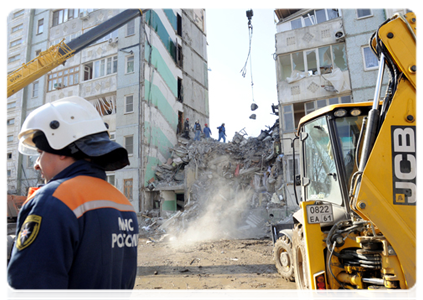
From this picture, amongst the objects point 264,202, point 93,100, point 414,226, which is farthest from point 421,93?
point 93,100

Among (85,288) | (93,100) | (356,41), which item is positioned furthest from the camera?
(93,100)

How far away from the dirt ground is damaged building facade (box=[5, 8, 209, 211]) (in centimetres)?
1046

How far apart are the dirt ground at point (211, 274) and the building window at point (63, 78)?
58.4 ft

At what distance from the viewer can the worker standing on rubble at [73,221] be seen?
1.28m

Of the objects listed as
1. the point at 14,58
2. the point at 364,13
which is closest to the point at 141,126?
the point at 364,13

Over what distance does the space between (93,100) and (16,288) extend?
952 inches

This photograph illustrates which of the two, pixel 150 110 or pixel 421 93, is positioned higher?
pixel 150 110

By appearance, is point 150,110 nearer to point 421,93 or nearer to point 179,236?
point 179,236

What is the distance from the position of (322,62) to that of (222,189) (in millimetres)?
9585

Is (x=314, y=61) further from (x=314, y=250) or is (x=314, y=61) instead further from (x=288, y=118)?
(x=314, y=250)

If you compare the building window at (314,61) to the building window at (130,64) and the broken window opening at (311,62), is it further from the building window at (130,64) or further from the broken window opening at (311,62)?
the building window at (130,64)

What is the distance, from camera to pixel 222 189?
18.1 meters

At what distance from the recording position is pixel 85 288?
140 cm

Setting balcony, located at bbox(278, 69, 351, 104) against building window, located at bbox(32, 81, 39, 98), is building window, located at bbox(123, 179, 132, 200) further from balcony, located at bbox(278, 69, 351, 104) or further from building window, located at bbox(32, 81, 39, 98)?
building window, located at bbox(32, 81, 39, 98)
